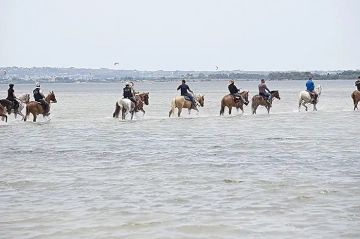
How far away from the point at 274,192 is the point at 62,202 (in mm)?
3668

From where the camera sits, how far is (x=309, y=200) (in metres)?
11.6

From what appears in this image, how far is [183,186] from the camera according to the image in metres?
13.3

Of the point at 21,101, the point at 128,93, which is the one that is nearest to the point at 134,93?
the point at 128,93

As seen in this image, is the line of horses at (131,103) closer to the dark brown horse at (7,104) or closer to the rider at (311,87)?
the dark brown horse at (7,104)

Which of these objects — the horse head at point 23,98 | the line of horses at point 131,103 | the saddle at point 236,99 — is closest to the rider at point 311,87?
the line of horses at point 131,103

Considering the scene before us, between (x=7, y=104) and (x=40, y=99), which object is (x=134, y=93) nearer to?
(x=40, y=99)

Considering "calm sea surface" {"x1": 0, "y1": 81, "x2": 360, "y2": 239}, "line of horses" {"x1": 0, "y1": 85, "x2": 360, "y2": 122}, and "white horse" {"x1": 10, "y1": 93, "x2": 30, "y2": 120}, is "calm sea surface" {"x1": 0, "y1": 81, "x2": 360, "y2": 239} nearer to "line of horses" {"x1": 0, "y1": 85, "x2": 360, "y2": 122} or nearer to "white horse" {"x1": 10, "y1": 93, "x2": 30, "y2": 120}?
"line of horses" {"x1": 0, "y1": 85, "x2": 360, "y2": 122}

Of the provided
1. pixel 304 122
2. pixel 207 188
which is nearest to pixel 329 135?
pixel 304 122

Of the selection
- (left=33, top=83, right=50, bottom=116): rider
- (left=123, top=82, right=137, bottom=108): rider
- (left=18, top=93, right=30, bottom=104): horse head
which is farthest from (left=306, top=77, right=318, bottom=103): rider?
(left=18, top=93, right=30, bottom=104): horse head

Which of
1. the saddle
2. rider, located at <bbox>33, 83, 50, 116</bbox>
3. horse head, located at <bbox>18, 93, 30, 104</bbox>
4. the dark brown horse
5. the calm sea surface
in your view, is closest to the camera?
the calm sea surface

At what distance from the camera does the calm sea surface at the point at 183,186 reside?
993 cm

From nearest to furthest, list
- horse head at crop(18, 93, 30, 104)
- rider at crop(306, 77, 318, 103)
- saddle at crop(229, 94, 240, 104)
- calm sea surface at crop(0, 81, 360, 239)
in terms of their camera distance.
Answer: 1. calm sea surface at crop(0, 81, 360, 239)
2. horse head at crop(18, 93, 30, 104)
3. saddle at crop(229, 94, 240, 104)
4. rider at crop(306, 77, 318, 103)

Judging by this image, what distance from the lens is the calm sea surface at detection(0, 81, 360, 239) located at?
9930 mm

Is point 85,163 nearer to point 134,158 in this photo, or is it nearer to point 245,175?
point 134,158
